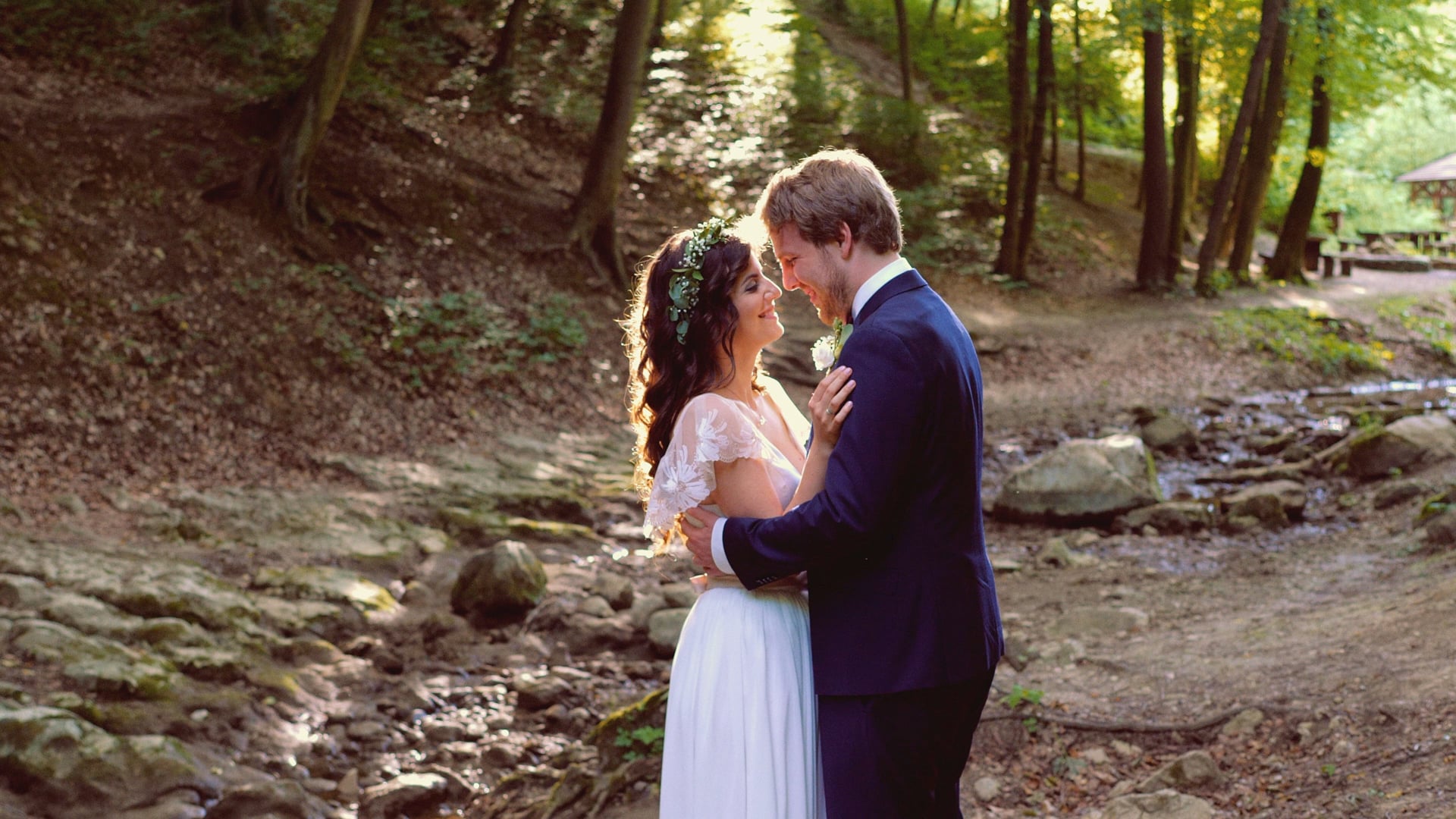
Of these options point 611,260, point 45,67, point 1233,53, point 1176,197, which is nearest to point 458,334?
point 611,260

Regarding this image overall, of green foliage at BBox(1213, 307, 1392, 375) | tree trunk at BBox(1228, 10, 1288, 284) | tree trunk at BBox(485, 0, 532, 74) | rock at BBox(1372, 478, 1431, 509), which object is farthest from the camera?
tree trunk at BBox(1228, 10, 1288, 284)

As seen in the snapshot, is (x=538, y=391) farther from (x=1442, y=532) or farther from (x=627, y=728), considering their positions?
(x=1442, y=532)

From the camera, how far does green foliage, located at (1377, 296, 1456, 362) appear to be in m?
17.5

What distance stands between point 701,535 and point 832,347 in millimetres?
599

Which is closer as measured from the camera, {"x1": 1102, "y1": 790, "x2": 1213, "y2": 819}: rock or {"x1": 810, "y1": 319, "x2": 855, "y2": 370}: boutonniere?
{"x1": 810, "y1": 319, "x2": 855, "y2": 370}: boutonniere

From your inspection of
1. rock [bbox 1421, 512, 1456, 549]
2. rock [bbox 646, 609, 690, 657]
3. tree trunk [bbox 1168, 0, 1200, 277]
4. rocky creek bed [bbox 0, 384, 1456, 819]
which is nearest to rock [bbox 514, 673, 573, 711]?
rocky creek bed [bbox 0, 384, 1456, 819]

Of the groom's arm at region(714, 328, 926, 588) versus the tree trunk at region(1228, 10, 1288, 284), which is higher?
the tree trunk at region(1228, 10, 1288, 284)

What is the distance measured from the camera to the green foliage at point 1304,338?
16516 millimetres

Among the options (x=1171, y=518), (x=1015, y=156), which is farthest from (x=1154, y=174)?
(x=1171, y=518)

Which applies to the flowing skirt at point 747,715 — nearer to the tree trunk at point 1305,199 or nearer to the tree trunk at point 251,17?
the tree trunk at point 251,17

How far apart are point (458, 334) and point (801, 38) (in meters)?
16.3

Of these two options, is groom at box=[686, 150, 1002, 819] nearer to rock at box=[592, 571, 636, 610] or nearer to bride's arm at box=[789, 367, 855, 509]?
bride's arm at box=[789, 367, 855, 509]

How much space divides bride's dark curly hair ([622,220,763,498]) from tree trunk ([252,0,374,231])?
10.7 m

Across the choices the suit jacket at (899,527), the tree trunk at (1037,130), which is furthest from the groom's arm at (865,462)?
the tree trunk at (1037,130)
